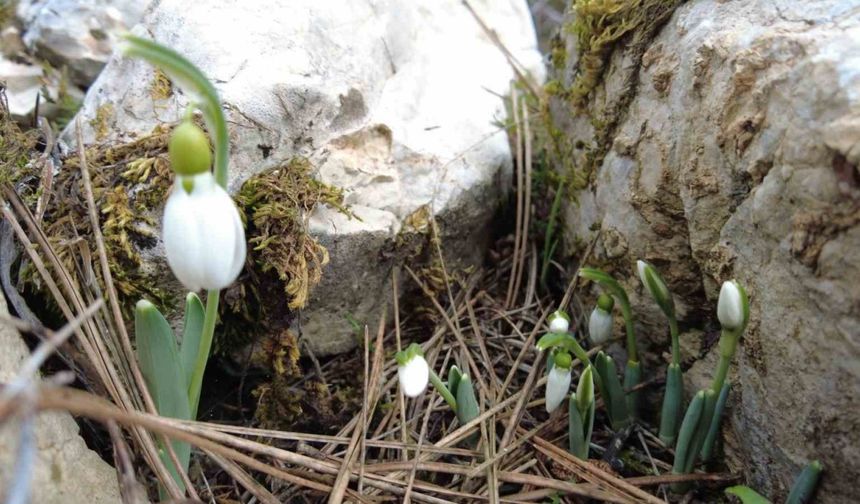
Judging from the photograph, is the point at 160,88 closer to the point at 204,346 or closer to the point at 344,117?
the point at 344,117

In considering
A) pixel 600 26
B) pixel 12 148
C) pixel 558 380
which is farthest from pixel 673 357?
pixel 12 148

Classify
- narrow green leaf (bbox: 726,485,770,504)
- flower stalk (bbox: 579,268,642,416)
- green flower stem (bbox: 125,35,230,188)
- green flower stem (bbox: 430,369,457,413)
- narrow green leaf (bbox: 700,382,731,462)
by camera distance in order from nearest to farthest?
1. green flower stem (bbox: 125,35,230,188)
2. narrow green leaf (bbox: 726,485,770,504)
3. narrow green leaf (bbox: 700,382,731,462)
4. green flower stem (bbox: 430,369,457,413)
5. flower stalk (bbox: 579,268,642,416)

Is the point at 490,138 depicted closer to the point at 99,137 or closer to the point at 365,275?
the point at 365,275

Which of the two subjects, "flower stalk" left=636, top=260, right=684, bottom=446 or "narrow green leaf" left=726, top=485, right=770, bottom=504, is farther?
"flower stalk" left=636, top=260, right=684, bottom=446

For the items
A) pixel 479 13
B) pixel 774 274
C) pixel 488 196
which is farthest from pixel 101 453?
pixel 479 13

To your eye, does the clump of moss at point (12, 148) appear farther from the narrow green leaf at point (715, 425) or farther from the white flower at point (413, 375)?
the narrow green leaf at point (715, 425)

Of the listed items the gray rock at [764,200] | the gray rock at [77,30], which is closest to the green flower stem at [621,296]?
the gray rock at [764,200]

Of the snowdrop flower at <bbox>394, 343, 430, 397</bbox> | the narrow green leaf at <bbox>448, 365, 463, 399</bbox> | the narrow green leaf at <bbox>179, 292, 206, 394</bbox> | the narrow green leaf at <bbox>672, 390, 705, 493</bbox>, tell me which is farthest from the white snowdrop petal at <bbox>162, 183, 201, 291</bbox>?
the narrow green leaf at <bbox>672, 390, 705, 493</bbox>

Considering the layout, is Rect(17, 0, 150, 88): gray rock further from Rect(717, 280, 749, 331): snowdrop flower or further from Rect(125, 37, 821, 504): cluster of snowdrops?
Rect(717, 280, 749, 331): snowdrop flower
